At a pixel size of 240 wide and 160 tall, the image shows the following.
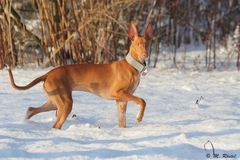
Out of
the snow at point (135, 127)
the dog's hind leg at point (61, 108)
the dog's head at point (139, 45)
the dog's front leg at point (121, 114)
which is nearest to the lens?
the snow at point (135, 127)

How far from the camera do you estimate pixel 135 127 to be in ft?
20.7

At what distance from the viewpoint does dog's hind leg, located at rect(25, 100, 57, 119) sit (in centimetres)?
652

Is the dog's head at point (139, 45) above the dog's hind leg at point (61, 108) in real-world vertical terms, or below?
above

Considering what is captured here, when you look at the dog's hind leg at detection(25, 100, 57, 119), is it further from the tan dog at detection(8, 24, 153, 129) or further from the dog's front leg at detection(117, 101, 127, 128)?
the dog's front leg at detection(117, 101, 127, 128)

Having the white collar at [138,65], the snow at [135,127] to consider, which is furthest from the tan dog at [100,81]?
the snow at [135,127]

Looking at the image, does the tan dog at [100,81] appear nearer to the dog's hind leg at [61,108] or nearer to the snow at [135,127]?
the dog's hind leg at [61,108]

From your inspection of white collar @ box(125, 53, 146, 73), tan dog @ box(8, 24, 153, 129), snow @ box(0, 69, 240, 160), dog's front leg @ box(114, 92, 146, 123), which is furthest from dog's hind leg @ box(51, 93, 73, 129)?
white collar @ box(125, 53, 146, 73)

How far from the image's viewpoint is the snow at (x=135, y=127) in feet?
16.9

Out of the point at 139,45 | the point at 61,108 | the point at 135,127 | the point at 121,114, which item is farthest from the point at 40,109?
the point at 139,45

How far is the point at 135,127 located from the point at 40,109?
1.04 metres

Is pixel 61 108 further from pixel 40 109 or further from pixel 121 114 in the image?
pixel 121 114

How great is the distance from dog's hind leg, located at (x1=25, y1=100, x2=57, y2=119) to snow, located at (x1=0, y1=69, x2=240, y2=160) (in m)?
0.08

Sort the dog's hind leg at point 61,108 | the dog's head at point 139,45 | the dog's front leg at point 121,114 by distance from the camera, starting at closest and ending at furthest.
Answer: the dog's hind leg at point 61,108 < the dog's head at point 139,45 < the dog's front leg at point 121,114

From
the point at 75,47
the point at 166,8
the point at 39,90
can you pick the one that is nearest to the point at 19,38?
the point at 75,47
